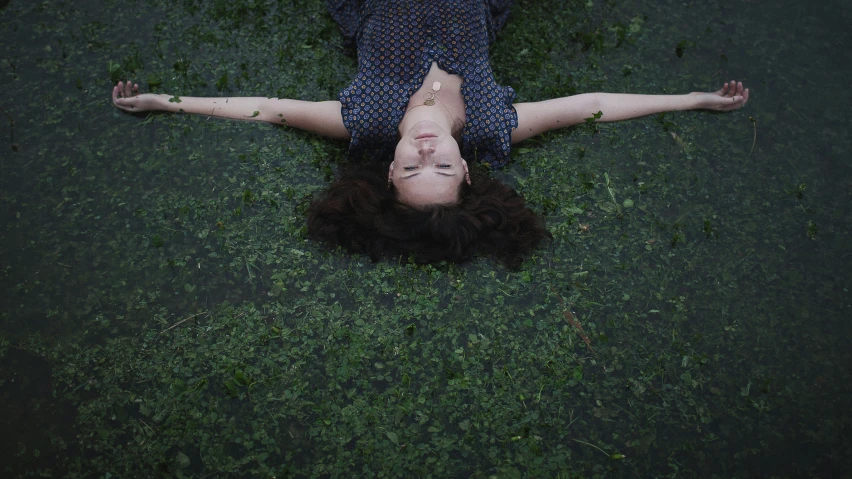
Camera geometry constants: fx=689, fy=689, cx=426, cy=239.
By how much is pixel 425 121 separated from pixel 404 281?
944 millimetres

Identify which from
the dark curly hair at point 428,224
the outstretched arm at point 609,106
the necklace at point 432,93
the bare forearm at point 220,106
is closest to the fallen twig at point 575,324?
the dark curly hair at point 428,224

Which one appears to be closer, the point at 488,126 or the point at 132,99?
the point at 488,126

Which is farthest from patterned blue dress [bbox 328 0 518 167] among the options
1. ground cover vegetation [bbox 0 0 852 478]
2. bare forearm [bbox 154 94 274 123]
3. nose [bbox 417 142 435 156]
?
bare forearm [bbox 154 94 274 123]

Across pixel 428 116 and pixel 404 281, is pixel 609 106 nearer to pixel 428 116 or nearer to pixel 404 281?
pixel 428 116

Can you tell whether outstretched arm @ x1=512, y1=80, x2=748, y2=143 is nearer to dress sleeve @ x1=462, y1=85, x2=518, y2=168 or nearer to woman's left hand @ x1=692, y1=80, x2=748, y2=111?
woman's left hand @ x1=692, y1=80, x2=748, y2=111

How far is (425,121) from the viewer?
4.02 meters

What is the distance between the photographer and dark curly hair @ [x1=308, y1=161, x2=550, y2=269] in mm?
3967

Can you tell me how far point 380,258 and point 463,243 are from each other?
1.71ft

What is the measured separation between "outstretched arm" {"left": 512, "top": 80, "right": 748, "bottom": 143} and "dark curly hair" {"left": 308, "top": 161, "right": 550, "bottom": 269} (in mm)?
630

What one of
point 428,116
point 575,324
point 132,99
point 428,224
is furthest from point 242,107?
point 575,324

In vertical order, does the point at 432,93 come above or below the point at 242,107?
Result: above

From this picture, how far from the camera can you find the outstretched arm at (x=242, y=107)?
4574 millimetres

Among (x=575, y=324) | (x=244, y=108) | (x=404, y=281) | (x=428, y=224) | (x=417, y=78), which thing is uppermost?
(x=417, y=78)

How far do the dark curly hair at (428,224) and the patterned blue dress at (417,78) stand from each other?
0.34 m
